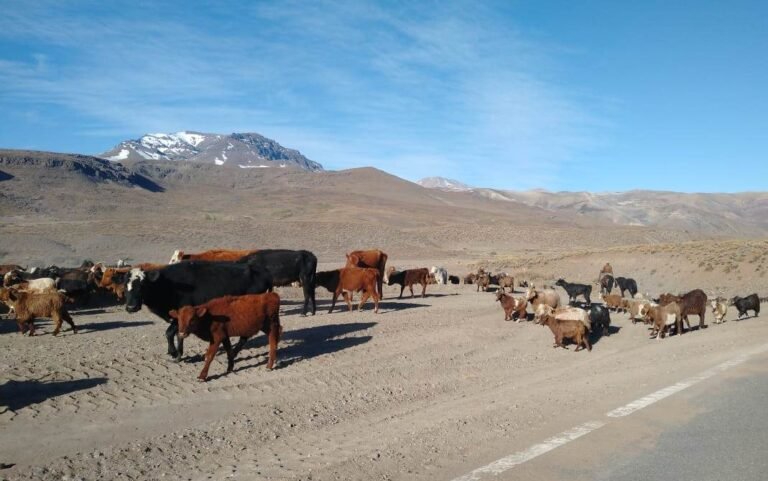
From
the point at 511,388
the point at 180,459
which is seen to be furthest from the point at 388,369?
the point at 180,459

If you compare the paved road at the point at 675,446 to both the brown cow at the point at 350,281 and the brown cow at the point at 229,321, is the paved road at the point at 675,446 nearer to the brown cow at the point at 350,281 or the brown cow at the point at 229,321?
the brown cow at the point at 229,321

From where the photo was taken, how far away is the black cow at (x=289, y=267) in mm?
18500

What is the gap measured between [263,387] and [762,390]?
8.51 meters

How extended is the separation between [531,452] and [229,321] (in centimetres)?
655

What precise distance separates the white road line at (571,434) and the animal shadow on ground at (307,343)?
6328 mm

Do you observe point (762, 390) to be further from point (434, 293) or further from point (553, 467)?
point (434, 293)

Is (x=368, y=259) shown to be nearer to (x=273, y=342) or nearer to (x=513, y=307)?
(x=513, y=307)

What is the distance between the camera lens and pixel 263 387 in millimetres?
10430

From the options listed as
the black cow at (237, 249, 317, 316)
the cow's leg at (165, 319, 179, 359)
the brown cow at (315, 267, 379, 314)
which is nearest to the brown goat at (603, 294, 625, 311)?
the brown cow at (315, 267, 379, 314)

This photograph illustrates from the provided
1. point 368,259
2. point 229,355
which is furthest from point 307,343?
point 368,259

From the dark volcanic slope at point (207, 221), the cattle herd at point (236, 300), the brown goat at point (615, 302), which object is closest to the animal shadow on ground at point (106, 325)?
the cattle herd at point (236, 300)

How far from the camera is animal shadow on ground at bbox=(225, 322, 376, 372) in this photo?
40.8 feet

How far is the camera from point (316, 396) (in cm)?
1012

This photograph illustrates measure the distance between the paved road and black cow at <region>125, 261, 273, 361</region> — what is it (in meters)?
8.10
